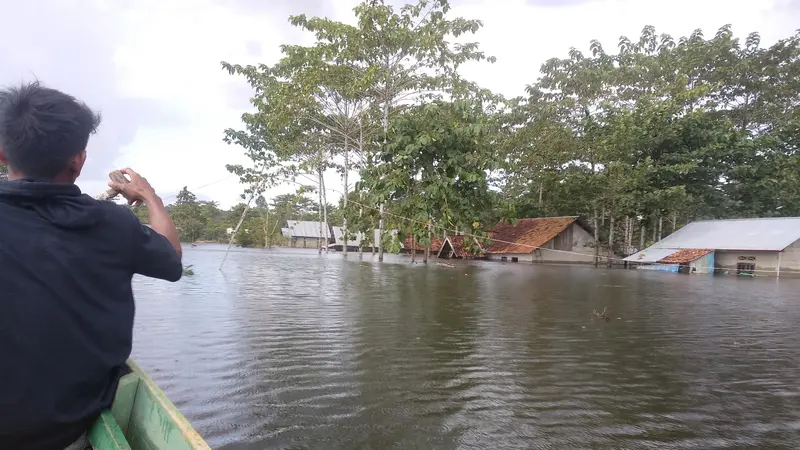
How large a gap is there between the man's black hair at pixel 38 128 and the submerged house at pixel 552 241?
2774 centimetres

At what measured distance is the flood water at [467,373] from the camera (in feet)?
10.5

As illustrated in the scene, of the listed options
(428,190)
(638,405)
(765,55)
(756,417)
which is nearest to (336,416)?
(638,405)

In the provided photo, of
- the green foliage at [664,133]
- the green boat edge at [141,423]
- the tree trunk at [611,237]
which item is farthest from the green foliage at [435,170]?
the tree trunk at [611,237]

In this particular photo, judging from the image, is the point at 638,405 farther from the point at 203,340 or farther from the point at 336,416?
the point at 203,340

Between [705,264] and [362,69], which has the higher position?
[362,69]

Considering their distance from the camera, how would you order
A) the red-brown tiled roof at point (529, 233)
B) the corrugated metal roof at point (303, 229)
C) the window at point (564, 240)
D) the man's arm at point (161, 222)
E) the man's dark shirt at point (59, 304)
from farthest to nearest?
the corrugated metal roof at point (303, 229), the window at point (564, 240), the red-brown tiled roof at point (529, 233), the man's arm at point (161, 222), the man's dark shirt at point (59, 304)

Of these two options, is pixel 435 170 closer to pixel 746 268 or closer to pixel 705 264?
pixel 705 264

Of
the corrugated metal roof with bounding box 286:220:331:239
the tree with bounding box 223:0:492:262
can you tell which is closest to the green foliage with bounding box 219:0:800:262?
the tree with bounding box 223:0:492:262

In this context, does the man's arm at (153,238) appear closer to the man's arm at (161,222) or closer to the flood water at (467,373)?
the man's arm at (161,222)

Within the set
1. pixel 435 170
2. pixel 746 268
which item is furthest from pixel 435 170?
pixel 746 268

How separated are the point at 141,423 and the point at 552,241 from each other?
2901cm

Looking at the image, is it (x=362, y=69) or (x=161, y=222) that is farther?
(x=362, y=69)

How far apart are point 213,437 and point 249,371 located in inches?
51.8

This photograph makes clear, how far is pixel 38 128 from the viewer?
1.38 m
